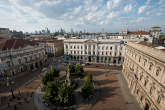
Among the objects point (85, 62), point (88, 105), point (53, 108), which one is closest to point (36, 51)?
point (85, 62)

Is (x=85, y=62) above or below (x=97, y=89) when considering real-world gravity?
above

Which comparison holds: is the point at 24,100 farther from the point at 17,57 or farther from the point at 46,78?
the point at 17,57

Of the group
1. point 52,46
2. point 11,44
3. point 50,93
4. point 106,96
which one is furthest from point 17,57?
point 106,96

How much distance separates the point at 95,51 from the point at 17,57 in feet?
126

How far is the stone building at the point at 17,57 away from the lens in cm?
3534

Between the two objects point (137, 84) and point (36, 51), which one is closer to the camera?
point (137, 84)

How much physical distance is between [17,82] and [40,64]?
55.5 feet

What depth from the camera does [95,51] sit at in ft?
167

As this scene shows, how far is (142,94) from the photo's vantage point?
2206 cm

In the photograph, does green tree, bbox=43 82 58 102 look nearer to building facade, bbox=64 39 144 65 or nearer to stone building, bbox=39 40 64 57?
building facade, bbox=64 39 144 65

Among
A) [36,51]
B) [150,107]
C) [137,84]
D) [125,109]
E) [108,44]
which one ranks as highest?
[108,44]

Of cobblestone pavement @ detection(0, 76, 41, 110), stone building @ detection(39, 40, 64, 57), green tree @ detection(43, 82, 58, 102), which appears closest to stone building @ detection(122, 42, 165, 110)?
green tree @ detection(43, 82, 58, 102)

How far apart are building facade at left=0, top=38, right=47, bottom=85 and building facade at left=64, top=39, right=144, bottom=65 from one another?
18061 millimetres

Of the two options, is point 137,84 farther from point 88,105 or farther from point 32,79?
point 32,79
